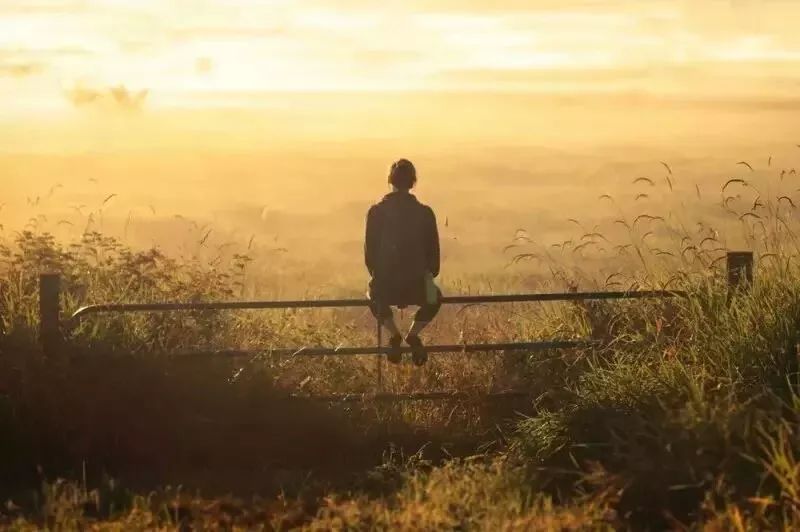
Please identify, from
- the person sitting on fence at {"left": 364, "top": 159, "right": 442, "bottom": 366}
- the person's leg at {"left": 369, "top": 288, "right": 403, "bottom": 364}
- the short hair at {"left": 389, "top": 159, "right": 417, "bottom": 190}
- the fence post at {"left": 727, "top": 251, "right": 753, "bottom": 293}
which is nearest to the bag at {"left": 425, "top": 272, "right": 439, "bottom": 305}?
the person sitting on fence at {"left": 364, "top": 159, "right": 442, "bottom": 366}

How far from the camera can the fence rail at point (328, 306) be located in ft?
35.1

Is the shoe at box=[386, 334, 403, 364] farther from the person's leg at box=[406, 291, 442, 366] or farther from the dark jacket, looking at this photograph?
the dark jacket

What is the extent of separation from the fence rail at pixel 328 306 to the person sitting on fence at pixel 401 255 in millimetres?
140

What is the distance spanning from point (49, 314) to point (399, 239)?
10.3ft

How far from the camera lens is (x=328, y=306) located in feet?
35.9

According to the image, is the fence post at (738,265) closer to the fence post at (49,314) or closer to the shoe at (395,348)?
the shoe at (395,348)

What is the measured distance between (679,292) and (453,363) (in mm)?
2348

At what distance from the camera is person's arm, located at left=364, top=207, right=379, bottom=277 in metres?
11.3

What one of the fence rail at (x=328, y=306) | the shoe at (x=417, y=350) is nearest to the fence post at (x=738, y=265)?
the fence rail at (x=328, y=306)

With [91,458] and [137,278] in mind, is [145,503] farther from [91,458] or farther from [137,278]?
[137,278]

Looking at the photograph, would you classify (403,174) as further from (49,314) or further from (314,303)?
(49,314)

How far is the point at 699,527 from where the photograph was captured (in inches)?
288

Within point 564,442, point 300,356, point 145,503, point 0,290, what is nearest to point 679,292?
point 564,442

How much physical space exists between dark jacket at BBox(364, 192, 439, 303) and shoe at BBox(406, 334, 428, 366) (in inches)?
16.9
